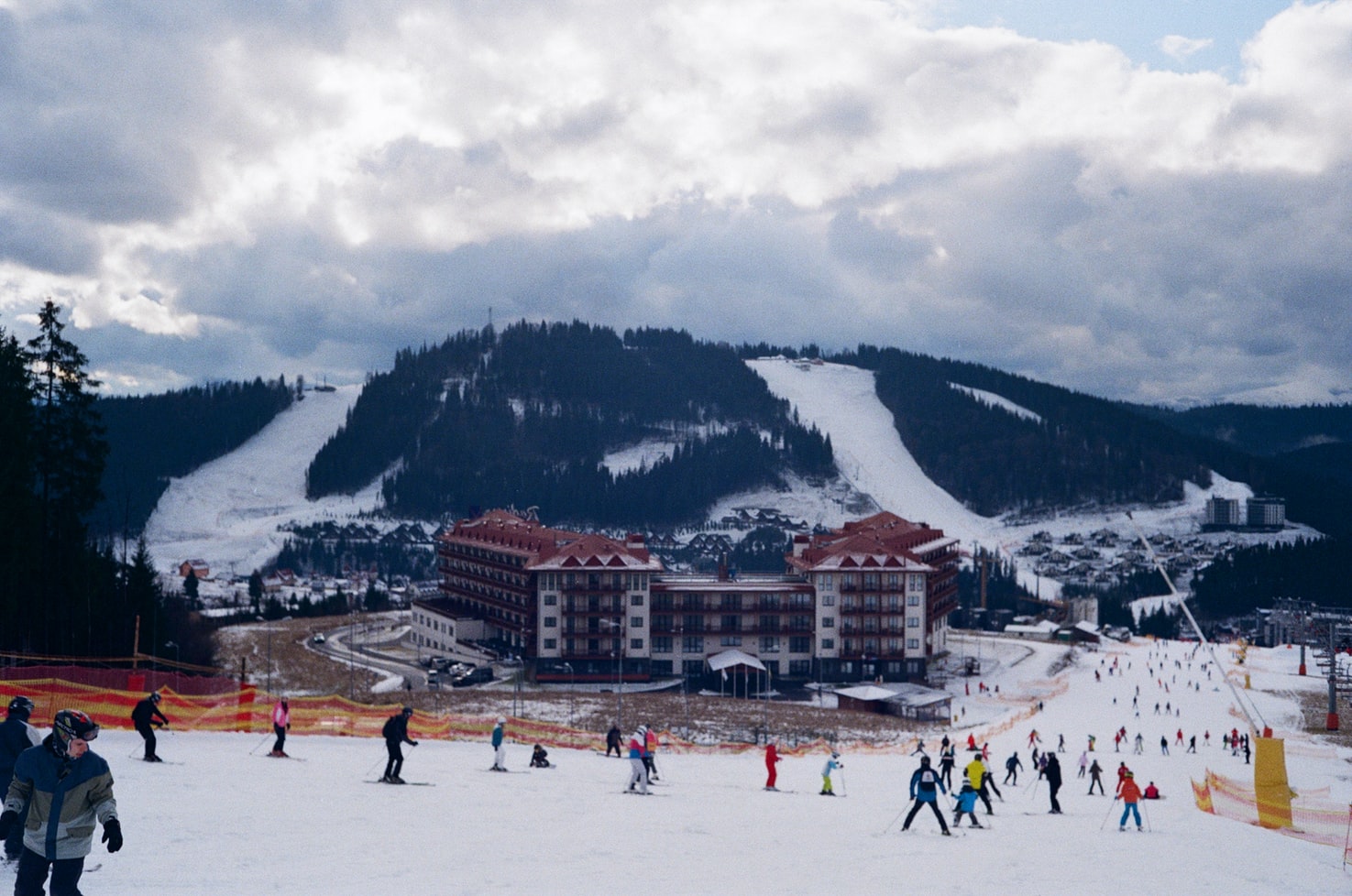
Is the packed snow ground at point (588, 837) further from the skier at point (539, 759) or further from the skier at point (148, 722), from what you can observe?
the skier at point (539, 759)

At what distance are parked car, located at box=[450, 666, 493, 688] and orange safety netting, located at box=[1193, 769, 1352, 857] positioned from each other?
2131 inches

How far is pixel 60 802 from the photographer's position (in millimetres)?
11117

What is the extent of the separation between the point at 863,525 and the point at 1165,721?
4566 cm

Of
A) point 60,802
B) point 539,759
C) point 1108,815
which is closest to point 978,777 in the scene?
point 1108,815

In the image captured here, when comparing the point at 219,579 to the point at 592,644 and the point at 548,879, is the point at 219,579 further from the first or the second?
the point at 548,879

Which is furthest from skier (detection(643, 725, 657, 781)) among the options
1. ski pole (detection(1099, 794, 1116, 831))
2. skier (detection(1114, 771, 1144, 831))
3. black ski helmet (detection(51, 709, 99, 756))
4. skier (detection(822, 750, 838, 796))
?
black ski helmet (detection(51, 709, 99, 756))

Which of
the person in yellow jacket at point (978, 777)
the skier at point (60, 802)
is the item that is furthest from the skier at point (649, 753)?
the skier at point (60, 802)

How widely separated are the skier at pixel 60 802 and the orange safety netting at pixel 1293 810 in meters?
27.3

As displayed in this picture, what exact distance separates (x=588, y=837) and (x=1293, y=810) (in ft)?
82.5

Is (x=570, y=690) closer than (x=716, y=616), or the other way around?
(x=570, y=690)

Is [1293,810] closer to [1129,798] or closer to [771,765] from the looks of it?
[1129,798]

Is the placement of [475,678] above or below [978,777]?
below

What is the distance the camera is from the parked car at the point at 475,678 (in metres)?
82.2

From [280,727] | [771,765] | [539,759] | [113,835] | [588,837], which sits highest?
[113,835]
